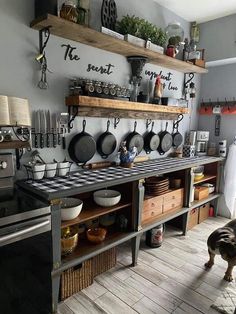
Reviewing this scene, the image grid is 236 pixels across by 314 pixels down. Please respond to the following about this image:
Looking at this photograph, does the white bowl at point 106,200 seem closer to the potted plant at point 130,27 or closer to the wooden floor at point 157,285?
the wooden floor at point 157,285

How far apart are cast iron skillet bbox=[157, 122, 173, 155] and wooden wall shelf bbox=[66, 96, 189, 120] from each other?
206mm

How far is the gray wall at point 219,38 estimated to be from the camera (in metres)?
2.83

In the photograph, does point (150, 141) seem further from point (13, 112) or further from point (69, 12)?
point (13, 112)

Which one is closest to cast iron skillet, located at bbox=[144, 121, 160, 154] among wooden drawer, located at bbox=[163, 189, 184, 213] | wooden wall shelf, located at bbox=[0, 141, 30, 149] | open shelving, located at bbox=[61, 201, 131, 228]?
wooden drawer, located at bbox=[163, 189, 184, 213]

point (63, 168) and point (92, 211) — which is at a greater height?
point (63, 168)

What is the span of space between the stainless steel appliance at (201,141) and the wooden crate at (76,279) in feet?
6.83

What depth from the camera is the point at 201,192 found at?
9.68 feet

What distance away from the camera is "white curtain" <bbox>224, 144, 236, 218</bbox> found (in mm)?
3102

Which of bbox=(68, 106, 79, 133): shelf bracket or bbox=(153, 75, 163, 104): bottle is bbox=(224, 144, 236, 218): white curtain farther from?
bbox=(68, 106, 79, 133): shelf bracket

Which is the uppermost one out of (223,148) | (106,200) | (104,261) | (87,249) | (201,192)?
(223,148)

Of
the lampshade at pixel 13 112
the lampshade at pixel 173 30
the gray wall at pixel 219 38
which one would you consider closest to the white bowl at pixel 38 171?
the lampshade at pixel 13 112

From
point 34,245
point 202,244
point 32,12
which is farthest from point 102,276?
point 32,12

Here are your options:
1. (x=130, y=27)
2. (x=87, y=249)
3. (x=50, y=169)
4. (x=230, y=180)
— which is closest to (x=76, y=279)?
(x=87, y=249)

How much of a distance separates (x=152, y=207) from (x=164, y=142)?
3.07 feet
